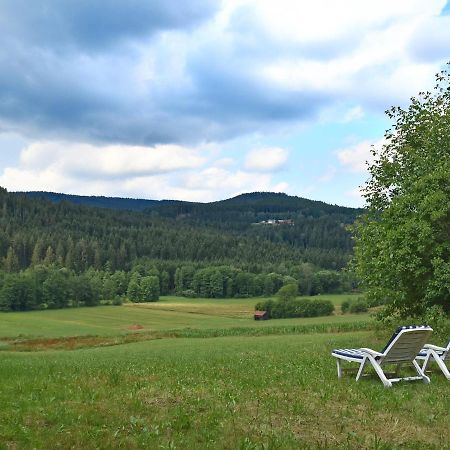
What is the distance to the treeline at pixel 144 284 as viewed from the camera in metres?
115

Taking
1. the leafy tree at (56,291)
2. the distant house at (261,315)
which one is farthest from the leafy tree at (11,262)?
the distant house at (261,315)

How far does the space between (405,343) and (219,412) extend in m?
5.12

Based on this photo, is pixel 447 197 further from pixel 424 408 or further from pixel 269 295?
pixel 269 295

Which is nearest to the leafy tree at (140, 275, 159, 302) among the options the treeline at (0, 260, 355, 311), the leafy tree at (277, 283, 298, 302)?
the treeline at (0, 260, 355, 311)

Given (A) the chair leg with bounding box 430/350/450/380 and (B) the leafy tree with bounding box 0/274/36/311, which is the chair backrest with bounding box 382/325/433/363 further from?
(B) the leafy tree with bounding box 0/274/36/311

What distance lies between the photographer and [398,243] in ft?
68.2

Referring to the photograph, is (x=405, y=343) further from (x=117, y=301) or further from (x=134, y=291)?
(x=134, y=291)

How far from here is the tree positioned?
66.1 feet

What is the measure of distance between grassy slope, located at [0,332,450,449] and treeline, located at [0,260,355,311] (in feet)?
360

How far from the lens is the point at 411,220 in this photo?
20.2 meters

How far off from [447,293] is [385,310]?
4231mm

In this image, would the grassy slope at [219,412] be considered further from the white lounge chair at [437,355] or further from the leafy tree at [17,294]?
the leafy tree at [17,294]

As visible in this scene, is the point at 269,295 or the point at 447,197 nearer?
the point at 447,197

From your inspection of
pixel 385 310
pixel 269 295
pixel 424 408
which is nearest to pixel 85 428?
pixel 424 408
